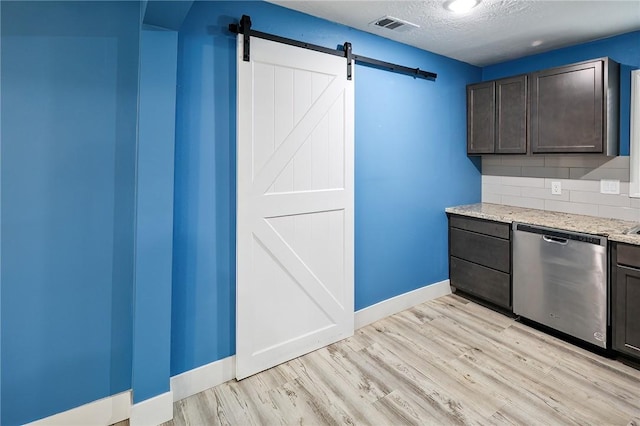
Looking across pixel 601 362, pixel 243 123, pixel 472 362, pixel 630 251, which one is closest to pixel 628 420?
pixel 601 362

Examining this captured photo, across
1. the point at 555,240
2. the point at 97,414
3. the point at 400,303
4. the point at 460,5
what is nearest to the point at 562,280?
the point at 555,240

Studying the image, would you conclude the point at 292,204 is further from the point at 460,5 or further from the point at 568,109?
the point at 568,109

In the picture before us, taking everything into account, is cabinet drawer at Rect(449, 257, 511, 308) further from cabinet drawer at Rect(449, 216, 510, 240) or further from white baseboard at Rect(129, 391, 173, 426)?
white baseboard at Rect(129, 391, 173, 426)

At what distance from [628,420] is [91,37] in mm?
3448

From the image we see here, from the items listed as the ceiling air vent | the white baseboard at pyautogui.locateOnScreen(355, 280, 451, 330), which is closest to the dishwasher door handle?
the white baseboard at pyautogui.locateOnScreen(355, 280, 451, 330)

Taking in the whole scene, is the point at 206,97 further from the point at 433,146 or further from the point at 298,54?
the point at 433,146

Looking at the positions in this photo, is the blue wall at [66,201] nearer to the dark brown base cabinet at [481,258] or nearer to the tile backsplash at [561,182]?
the dark brown base cabinet at [481,258]

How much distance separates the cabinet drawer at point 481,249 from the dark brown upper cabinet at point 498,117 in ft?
2.79

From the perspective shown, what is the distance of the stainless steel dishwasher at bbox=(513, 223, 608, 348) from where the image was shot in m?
2.49

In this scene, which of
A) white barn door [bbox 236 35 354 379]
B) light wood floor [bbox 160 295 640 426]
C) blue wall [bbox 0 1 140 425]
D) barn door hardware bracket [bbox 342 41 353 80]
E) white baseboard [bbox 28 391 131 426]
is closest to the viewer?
blue wall [bbox 0 1 140 425]

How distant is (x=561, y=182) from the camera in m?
3.26

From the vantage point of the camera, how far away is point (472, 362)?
8.04 feet

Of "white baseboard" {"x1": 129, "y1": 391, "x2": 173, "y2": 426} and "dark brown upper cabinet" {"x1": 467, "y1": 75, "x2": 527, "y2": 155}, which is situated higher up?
"dark brown upper cabinet" {"x1": 467, "y1": 75, "x2": 527, "y2": 155}

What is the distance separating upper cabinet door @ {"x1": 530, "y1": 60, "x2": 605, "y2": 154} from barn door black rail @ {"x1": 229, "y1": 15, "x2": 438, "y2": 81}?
3.10 ft
